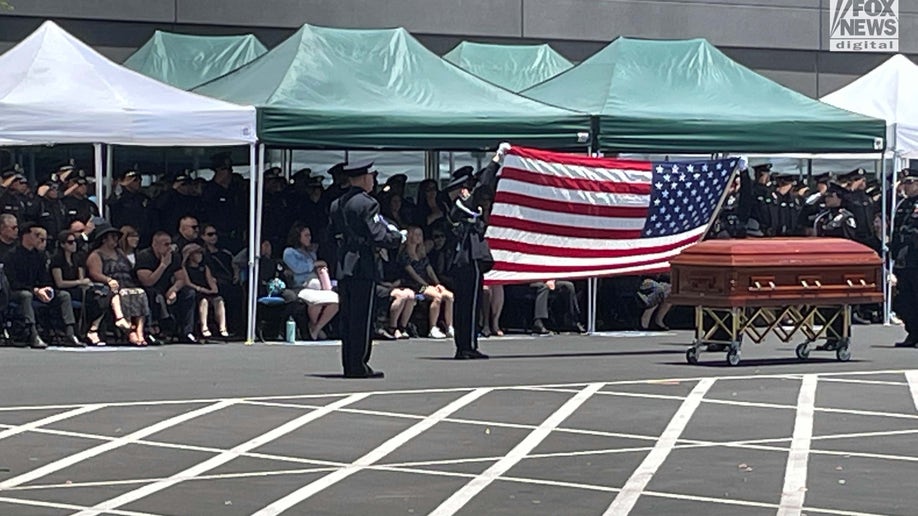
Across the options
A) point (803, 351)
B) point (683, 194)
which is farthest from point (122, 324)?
point (803, 351)

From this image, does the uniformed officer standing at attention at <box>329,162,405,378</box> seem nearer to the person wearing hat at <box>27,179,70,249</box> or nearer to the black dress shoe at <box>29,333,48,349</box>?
the black dress shoe at <box>29,333,48,349</box>

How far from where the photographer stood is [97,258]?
20.8 metres

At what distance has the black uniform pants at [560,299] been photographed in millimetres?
23172

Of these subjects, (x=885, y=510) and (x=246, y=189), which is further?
(x=246, y=189)

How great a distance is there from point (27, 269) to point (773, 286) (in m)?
7.89

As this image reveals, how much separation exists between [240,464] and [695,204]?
1125 centimetres

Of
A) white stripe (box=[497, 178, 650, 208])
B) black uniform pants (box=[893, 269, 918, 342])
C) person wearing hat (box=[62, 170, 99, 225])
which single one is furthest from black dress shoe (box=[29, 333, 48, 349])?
black uniform pants (box=[893, 269, 918, 342])

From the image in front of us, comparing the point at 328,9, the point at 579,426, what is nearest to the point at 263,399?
the point at 579,426

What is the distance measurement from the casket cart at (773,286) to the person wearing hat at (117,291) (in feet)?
19.4

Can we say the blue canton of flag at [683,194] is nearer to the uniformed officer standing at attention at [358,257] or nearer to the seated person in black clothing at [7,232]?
the uniformed officer standing at attention at [358,257]

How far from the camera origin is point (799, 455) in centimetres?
1246

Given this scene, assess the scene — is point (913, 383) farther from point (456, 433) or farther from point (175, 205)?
point (175, 205)

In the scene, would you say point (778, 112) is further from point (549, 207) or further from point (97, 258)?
point (97, 258)

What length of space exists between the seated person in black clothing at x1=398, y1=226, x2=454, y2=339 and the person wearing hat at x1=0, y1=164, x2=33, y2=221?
14.2 ft
